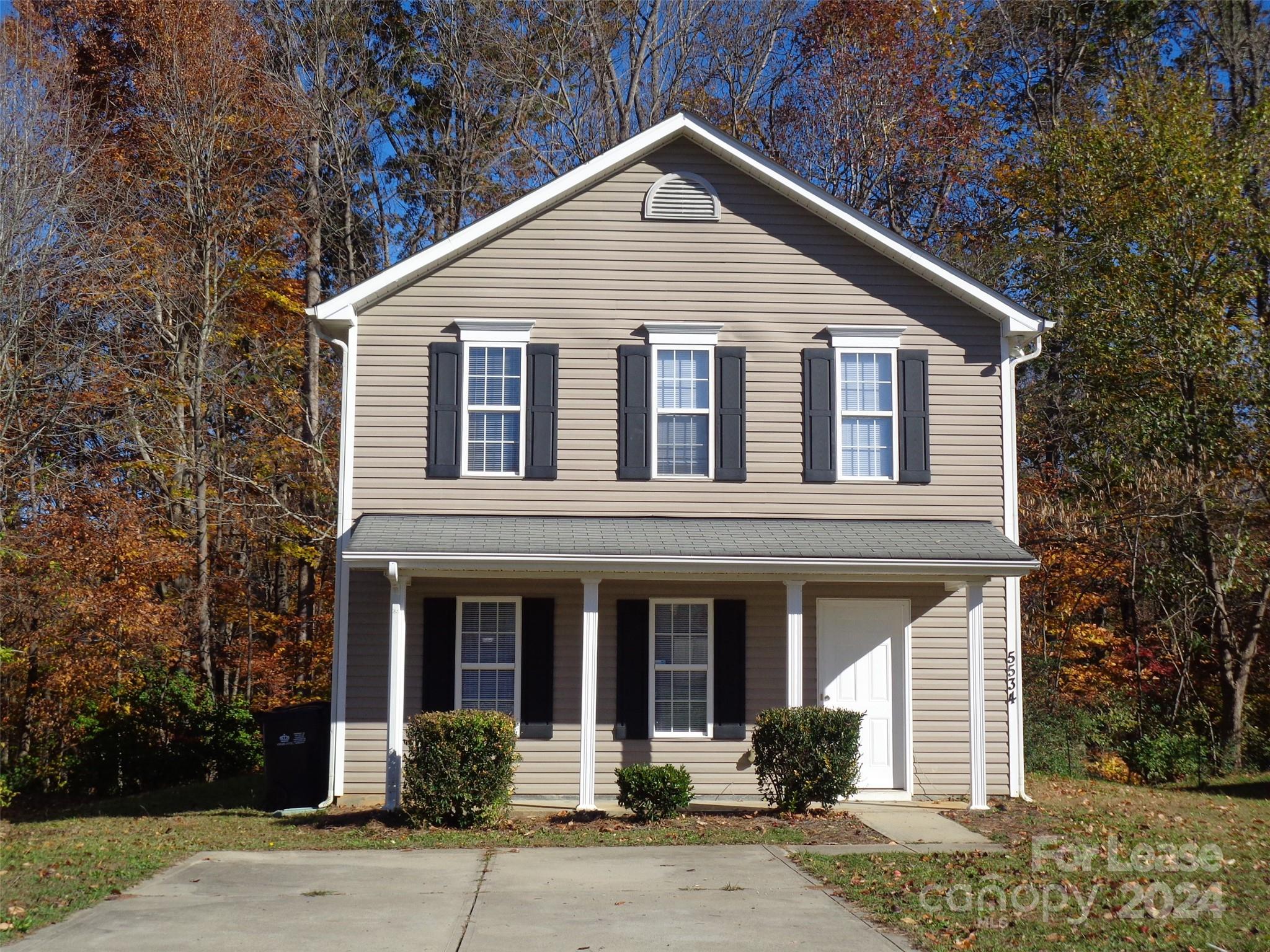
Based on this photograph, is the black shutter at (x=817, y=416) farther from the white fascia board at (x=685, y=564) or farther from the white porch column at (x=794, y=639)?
the white fascia board at (x=685, y=564)

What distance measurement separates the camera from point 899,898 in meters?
8.68

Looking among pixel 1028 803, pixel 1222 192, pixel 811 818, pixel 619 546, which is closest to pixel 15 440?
pixel 619 546

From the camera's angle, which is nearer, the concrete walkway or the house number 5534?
the concrete walkway

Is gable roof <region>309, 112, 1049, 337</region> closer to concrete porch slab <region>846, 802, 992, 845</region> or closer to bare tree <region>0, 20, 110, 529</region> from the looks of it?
concrete porch slab <region>846, 802, 992, 845</region>

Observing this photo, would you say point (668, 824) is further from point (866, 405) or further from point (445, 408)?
point (866, 405)

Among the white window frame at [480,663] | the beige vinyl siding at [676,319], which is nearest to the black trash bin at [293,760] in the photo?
the white window frame at [480,663]

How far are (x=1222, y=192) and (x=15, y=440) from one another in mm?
20661

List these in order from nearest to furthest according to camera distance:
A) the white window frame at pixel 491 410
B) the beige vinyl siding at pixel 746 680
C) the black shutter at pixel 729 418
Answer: the beige vinyl siding at pixel 746 680 → the white window frame at pixel 491 410 → the black shutter at pixel 729 418

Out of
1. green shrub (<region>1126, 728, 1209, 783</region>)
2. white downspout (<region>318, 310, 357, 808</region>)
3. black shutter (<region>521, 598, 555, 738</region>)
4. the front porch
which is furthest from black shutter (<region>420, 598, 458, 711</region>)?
green shrub (<region>1126, 728, 1209, 783</region>)

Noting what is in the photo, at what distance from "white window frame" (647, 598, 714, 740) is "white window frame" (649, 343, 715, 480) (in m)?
1.47

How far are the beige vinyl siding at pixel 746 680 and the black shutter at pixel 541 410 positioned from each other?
1361mm

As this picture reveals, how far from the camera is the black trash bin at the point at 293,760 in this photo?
1376cm

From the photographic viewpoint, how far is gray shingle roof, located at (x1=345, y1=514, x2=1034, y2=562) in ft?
41.9

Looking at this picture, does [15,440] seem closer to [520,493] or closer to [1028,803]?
[520,493]
